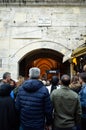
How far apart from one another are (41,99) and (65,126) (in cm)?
66

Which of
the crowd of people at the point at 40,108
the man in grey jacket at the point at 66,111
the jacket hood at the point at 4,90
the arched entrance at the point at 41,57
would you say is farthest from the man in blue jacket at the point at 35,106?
the arched entrance at the point at 41,57

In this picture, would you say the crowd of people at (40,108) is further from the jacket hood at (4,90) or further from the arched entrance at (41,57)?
the arched entrance at (41,57)

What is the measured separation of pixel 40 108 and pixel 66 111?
0.53 m

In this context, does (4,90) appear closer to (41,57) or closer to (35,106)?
(35,106)

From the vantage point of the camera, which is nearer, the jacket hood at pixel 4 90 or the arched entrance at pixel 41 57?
the jacket hood at pixel 4 90

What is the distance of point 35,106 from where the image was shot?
5961 millimetres

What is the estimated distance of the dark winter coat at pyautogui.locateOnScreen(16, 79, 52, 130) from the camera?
594cm

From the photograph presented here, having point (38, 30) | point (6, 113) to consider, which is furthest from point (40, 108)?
point (38, 30)

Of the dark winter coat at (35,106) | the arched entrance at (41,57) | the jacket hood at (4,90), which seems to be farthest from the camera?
the arched entrance at (41,57)

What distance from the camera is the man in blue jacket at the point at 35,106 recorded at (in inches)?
234

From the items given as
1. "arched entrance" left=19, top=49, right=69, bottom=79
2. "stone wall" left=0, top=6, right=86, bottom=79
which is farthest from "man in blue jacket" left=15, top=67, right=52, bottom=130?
"stone wall" left=0, top=6, right=86, bottom=79

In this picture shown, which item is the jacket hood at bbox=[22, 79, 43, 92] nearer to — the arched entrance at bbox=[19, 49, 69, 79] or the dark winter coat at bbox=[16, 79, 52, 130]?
the dark winter coat at bbox=[16, 79, 52, 130]

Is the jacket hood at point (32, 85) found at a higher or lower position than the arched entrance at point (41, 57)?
higher

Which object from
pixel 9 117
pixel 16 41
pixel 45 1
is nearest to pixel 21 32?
pixel 16 41
